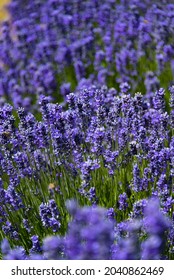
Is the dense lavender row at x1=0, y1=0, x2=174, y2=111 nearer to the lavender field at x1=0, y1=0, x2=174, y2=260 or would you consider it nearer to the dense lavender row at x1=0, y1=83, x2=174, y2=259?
the lavender field at x1=0, y1=0, x2=174, y2=260

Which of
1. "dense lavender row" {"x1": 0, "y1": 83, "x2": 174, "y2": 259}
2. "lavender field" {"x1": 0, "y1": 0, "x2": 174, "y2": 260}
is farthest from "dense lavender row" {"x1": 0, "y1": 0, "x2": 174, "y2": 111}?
"dense lavender row" {"x1": 0, "y1": 83, "x2": 174, "y2": 259}

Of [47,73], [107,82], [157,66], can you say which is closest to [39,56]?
[47,73]

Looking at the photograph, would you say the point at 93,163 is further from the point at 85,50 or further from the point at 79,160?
the point at 85,50

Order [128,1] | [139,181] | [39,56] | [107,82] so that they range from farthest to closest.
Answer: [128,1] < [39,56] < [107,82] < [139,181]

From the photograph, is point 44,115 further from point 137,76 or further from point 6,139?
point 137,76

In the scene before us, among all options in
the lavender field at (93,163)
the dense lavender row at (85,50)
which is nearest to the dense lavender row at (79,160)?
the lavender field at (93,163)

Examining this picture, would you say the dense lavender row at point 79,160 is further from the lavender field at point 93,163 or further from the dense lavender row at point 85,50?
the dense lavender row at point 85,50

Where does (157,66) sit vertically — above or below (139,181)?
above
